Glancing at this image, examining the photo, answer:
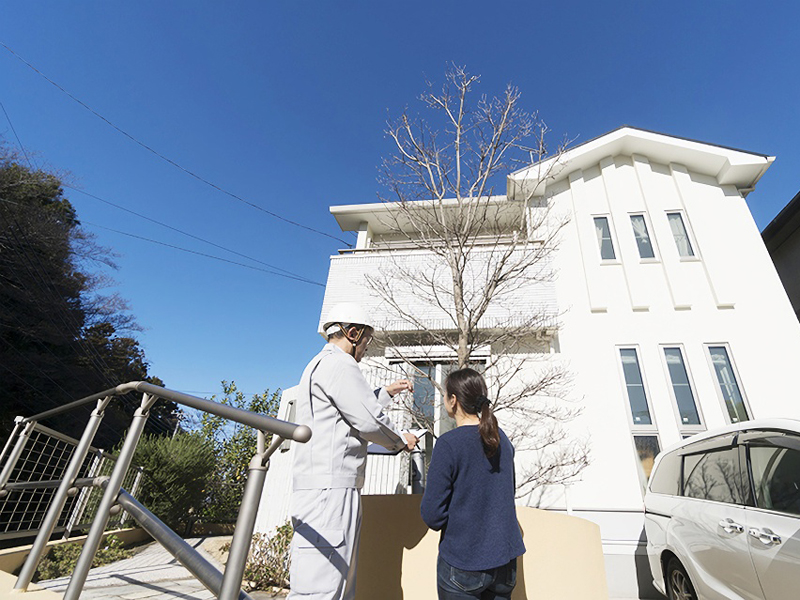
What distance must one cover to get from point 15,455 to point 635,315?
8386mm

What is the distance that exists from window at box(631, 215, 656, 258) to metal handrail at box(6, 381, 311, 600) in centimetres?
844

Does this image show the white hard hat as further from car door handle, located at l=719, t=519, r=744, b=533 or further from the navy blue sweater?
car door handle, located at l=719, t=519, r=744, b=533

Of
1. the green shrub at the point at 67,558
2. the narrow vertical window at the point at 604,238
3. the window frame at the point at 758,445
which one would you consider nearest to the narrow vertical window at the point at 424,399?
the window frame at the point at 758,445

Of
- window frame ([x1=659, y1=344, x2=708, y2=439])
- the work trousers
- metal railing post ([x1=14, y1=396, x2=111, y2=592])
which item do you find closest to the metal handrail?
metal railing post ([x1=14, y1=396, x2=111, y2=592])

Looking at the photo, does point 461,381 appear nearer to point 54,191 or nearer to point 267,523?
point 267,523

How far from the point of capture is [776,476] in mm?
2762

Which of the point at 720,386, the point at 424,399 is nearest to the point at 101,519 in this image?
the point at 424,399

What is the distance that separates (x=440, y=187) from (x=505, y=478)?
13.9 ft

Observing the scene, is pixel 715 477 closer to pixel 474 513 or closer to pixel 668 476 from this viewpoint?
pixel 668 476

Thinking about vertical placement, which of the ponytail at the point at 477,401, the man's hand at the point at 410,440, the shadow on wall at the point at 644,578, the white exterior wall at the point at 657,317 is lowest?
the shadow on wall at the point at 644,578

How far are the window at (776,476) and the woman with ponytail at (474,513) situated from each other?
2292mm

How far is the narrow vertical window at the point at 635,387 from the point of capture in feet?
20.5

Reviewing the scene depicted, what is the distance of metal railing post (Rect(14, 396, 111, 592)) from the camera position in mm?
1718

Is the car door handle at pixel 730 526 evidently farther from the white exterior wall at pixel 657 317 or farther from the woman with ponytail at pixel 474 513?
the white exterior wall at pixel 657 317
